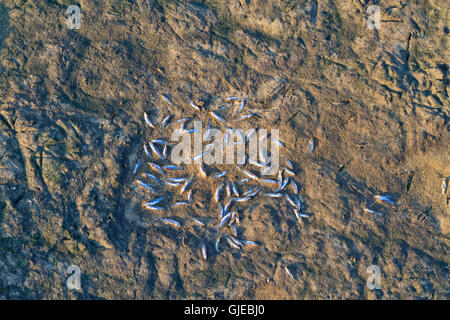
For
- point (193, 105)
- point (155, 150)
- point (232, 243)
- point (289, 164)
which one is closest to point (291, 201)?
point (289, 164)

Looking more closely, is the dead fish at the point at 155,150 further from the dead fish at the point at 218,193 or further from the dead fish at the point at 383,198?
the dead fish at the point at 383,198

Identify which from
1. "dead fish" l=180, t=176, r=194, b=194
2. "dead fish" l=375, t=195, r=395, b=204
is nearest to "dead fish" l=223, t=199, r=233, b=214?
"dead fish" l=180, t=176, r=194, b=194

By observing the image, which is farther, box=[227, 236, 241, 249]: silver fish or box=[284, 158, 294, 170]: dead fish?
box=[284, 158, 294, 170]: dead fish

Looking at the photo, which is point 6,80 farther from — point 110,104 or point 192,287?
point 192,287

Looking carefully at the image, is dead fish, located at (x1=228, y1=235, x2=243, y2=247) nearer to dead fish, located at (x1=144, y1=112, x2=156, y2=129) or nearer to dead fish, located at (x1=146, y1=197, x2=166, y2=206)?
dead fish, located at (x1=146, y1=197, x2=166, y2=206)

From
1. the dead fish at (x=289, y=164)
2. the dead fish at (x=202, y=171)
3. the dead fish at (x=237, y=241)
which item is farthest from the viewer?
the dead fish at (x=289, y=164)

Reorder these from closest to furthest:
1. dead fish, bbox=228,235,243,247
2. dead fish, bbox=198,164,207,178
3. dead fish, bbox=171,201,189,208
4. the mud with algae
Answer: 1. the mud with algae
2. dead fish, bbox=228,235,243,247
3. dead fish, bbox=171,201,189,208
4. dead fish, bbox=198,164,207,178

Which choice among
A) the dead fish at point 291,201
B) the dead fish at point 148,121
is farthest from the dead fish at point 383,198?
the dead fish at point 148,121

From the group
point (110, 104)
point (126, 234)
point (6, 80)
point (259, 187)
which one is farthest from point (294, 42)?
point (6, 80)

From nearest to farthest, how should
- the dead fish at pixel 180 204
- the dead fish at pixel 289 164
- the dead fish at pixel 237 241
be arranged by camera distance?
the dead fish at pixel 237 241 < the dead fish at pixel 180 204 < the dead fish at pixel 289 164
